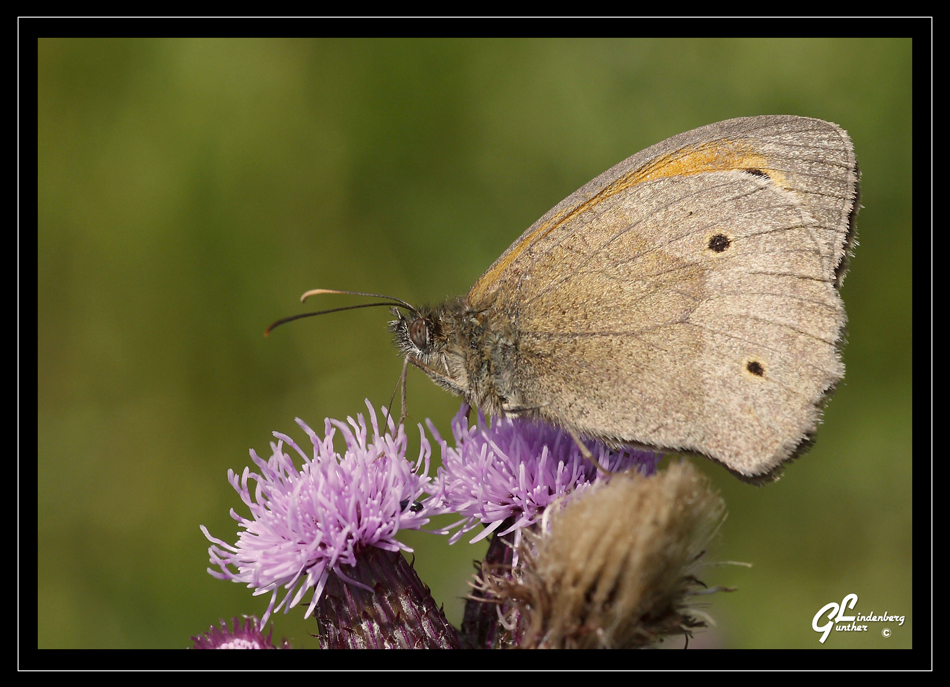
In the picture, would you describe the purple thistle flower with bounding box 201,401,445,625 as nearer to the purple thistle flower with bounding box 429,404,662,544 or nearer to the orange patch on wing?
the purple thistle flower with bounding box 429,404,662,544

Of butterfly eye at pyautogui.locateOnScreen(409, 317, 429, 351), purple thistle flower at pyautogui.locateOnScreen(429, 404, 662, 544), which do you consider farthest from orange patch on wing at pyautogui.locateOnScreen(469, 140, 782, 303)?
purple thistle flower at pyautogui.locateOnScreen(429, 404, 662, 544)

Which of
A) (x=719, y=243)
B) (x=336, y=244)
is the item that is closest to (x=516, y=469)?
(x=719, y=243)

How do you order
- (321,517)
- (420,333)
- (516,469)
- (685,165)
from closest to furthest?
(321,517), (516,469), (685,165), (420,333)

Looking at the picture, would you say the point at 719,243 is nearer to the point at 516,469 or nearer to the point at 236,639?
the point at 516,469

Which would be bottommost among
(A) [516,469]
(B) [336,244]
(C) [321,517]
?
(C) [321,517]

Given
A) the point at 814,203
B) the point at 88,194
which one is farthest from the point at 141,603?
the point at 814,203
